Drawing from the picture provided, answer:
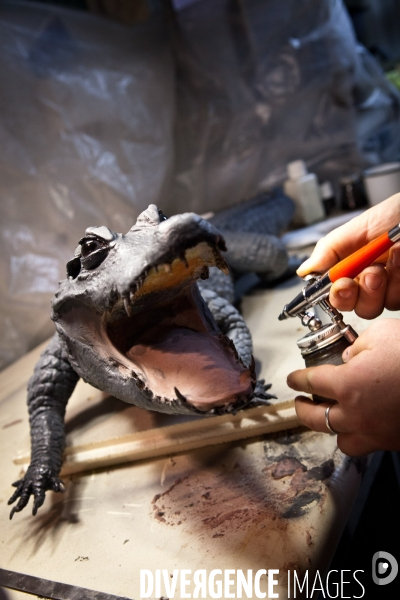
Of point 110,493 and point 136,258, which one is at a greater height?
point 136,258

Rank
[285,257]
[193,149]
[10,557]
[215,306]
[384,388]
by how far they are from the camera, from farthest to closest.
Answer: [193,149] < [285,257] < [215,306] < [10,557] < [384,388]

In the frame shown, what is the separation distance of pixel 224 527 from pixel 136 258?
2.22ft

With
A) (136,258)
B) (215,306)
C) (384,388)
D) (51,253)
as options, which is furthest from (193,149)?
(384,388)

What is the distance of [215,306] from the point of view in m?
1.87

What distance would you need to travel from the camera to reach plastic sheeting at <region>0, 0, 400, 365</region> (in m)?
3.11

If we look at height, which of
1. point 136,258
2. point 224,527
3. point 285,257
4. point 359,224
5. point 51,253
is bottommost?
point 285,257

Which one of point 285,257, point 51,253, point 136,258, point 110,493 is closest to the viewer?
point 136,258

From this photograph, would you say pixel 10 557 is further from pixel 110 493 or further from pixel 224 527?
pixel 224 527

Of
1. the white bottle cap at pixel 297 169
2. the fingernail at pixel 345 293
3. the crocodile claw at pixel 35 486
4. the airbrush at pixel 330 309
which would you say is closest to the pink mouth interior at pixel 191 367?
the airbrush at pixel 330 309

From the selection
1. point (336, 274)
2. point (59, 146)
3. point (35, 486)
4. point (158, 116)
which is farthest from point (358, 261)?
point (158, 116)

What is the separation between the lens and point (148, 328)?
132cm

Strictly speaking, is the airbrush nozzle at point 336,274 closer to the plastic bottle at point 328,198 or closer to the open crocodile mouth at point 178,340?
the open crocodile mouth at point 178,340

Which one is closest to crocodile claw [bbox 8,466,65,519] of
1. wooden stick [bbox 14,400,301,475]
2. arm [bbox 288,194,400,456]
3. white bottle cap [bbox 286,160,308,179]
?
wooden stick [bbox 14,400,301,475]

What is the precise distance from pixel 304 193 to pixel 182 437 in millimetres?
2732
